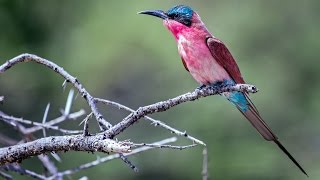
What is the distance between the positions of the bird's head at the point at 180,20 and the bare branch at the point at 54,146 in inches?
43.8

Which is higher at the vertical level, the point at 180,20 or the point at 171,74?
the point at 171,74

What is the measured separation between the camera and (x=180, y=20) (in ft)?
9.80

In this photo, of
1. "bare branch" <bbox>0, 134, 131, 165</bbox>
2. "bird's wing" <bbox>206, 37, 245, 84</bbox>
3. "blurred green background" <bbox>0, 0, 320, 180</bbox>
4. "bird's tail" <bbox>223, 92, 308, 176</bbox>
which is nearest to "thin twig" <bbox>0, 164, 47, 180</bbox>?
"bare branch" <bbox>0, 134, 131, 165</bbox>

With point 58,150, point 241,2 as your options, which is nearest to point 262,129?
point 58,150

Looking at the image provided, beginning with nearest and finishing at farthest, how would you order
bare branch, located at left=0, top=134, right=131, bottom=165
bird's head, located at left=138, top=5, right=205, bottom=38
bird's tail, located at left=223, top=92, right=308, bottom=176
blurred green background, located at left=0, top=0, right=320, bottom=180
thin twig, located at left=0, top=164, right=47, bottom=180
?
bare branch, located at left=0, top=134, right=131, bottom=165, thin twig, located at left=0, top=164, right=47, bottom=180, bird's tail, located at left=223, top=92, right=308, bottom=176, bird's head, located at left=138, top=5, right=205, bottom=38, blurred green background, located at left=0, top=0, right=320, bottom=180

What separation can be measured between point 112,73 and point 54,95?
1132mm

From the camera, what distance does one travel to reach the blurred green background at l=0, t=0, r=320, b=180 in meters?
6.16

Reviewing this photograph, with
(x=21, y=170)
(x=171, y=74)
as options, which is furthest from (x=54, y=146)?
(x=171, y=74)

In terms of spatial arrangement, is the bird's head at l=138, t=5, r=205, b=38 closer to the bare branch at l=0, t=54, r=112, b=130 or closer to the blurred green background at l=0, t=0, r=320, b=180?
the bare branch at l=0, t=54, r=112, b=130

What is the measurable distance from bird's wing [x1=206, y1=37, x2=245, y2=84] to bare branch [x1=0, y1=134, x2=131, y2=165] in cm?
106

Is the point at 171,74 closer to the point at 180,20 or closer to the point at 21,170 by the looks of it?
the point at 180,20

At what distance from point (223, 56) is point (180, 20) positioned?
23 centimetres

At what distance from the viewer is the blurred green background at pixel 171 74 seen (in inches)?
242

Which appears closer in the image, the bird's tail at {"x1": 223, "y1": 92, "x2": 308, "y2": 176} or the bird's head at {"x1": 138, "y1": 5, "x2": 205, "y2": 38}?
the bird's tail at {"x1": 223, "y1": 92, "x2": 308, "y2": 176}
